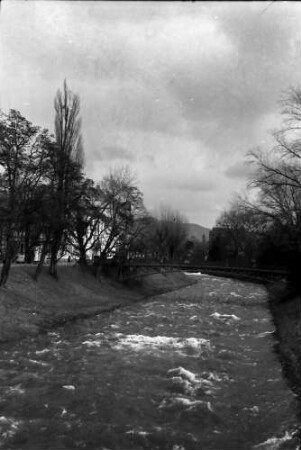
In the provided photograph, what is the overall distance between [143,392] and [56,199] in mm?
22690

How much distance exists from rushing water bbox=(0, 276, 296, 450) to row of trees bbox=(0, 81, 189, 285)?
9513 mm

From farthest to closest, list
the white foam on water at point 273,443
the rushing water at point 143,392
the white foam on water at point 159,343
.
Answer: the white foam on water at point 159,343 < the rushing water at point 143,392 < the white foam on water at point 273,443

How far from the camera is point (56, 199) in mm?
33656

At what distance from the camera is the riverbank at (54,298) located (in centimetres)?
2556

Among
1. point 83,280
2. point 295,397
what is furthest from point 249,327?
point 83,280

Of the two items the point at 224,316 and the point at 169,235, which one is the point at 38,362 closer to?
the point at 224,316

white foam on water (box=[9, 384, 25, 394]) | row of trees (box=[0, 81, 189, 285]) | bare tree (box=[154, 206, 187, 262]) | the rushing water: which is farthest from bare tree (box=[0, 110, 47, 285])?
bare tree (box=[154, 206, 187, 262])

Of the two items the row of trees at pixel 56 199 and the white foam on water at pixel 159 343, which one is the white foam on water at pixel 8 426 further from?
the row of trees at pixel 56 199

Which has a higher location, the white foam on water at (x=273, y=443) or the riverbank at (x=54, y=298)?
the riverbank at (x=54, y=298)

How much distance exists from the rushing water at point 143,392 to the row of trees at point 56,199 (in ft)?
31.2

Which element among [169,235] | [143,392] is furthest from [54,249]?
[169,235]

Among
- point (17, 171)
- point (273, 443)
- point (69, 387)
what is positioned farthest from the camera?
point (17, 171)

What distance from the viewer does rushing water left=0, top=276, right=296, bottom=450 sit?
10367mm

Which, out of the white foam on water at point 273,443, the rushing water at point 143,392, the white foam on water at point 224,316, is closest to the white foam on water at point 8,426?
the rushing water at point 143,392
